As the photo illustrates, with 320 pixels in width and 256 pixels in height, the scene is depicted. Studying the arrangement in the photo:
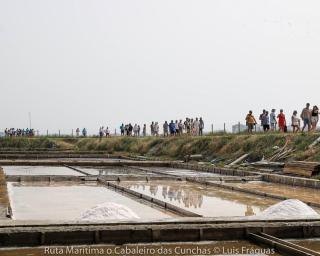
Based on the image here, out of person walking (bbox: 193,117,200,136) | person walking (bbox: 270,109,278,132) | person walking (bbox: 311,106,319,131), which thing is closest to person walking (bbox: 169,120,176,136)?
person walking (bbox: 193,117,200,136)

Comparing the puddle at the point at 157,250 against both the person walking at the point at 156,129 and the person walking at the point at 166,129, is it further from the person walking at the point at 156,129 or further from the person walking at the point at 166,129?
the person walking at the point at 156,129

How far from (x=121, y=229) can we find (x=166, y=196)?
6.30m

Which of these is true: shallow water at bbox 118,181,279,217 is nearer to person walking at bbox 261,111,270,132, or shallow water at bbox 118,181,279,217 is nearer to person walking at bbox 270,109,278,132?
person walking at bbox 261,111,270,132

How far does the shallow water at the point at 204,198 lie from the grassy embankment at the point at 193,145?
5.08 m

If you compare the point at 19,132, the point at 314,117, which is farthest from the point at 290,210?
the point at 19,132

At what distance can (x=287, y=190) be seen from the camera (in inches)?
558

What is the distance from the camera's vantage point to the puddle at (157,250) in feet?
20.1

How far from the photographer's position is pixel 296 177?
15.8m

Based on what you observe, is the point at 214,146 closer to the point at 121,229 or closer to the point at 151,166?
the point at 151,166

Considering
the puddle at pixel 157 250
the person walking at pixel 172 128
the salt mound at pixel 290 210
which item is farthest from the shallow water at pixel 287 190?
the person walking at pixel 172 128

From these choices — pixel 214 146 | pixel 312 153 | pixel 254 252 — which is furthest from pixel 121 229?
pixel 214 146

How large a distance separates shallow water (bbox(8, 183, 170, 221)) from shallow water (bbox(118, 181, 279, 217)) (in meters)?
0.86

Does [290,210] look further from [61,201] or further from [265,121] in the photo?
[265,121]

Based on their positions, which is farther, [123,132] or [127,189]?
[123,132]
